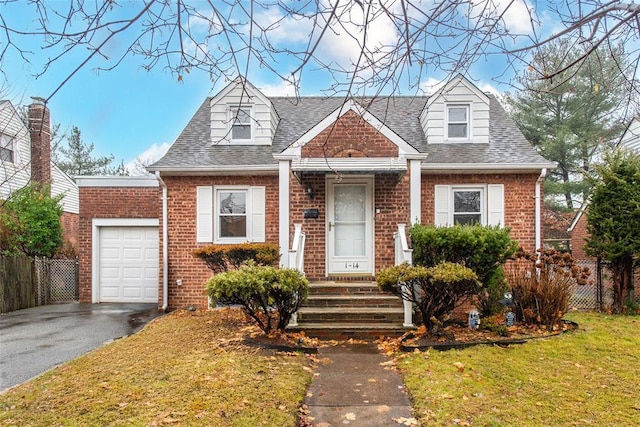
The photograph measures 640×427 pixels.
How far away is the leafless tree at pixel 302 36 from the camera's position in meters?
2.75

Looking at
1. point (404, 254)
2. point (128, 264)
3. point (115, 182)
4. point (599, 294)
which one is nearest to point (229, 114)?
point (115, 182)

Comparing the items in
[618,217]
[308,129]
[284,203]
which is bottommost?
[618,217]

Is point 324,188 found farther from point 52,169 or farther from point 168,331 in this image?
point 52,169

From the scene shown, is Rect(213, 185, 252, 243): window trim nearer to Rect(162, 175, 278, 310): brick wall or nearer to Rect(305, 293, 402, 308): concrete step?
Rect(162, 175, 278, 310): brick wall

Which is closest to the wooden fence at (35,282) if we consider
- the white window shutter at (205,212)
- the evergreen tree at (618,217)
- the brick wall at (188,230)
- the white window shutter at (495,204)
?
the brick wall at (188,230)

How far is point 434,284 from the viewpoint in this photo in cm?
653

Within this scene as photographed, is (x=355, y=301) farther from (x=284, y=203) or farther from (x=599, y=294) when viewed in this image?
(x=599, y=294)

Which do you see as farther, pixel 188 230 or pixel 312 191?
pixel 188 230

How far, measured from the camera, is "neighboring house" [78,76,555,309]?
29.1 feet

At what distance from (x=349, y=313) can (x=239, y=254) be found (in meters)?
2.77

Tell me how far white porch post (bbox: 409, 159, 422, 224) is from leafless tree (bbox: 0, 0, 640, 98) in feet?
17.0

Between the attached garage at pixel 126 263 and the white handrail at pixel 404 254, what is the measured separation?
287 inches

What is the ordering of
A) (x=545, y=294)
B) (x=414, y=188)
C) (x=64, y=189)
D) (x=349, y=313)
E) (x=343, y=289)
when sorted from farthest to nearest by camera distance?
1. (x=64, y=189)
2. (x=414, y=188)
3. (x=343, y=289)
4. (x=349, y=313)
5. (x=545, y=294)

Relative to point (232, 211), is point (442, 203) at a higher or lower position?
higher
